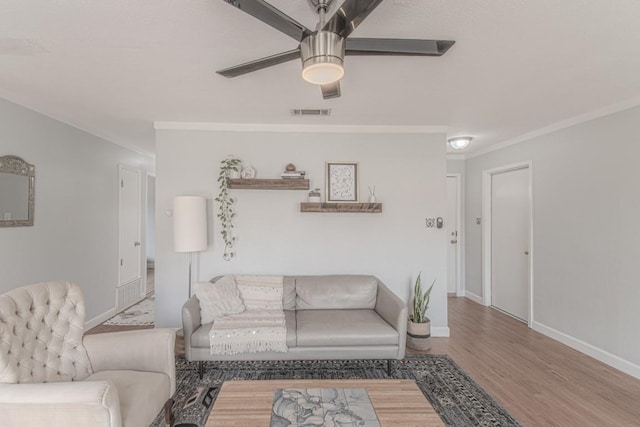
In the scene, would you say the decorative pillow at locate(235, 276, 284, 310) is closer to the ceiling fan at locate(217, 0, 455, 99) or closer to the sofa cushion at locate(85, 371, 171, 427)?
the sofa cushion at locate(85, 371, 171, 427)

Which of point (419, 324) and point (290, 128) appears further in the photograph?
point (290, 128)

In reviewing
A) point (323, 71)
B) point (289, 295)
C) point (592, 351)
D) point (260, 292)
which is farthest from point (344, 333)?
point (592, 351)

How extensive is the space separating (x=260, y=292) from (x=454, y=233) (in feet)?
11.7

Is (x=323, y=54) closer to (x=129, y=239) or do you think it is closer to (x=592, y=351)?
(x=592, y=351)

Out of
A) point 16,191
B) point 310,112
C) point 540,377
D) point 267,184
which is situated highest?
point 310,112

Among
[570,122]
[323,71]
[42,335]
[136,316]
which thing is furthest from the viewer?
[136,316]

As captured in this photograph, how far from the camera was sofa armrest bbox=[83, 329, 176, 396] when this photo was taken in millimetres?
1915

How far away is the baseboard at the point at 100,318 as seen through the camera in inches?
148

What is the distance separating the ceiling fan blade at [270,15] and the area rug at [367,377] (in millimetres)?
2428

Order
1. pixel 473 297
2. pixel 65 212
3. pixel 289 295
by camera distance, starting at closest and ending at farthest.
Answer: pixel 289 295, pixel 65 212, pixel 473 297

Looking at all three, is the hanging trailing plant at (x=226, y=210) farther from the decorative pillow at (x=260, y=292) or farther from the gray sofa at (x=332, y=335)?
the gray sofa at (x=332, y=335)

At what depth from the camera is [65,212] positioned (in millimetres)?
3459

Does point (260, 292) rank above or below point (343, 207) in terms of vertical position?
below

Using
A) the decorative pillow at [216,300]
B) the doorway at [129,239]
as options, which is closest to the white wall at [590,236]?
the decorative pillow at [216,300]
